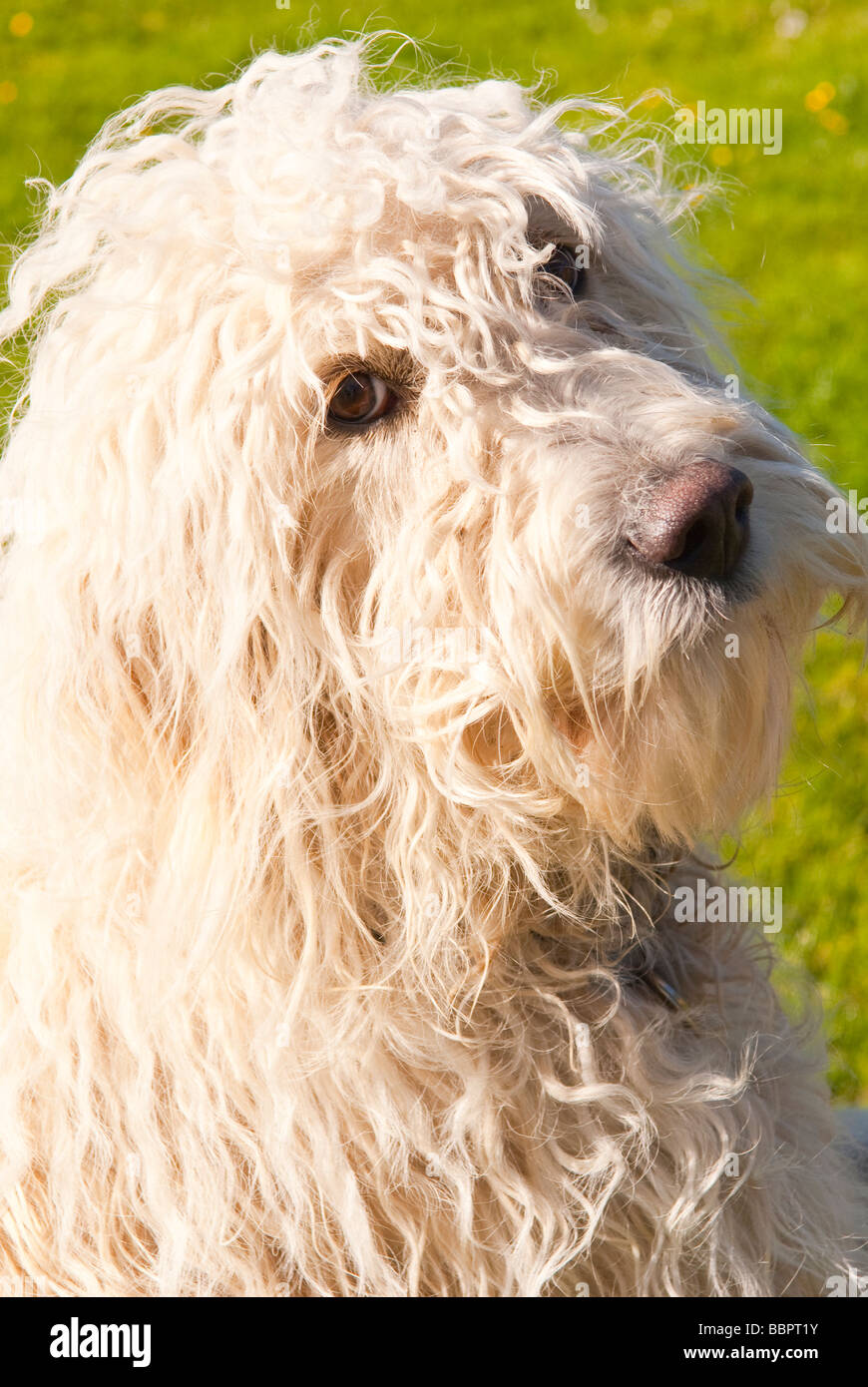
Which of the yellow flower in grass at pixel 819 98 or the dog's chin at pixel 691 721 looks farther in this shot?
the yellow flower in grass at pixel 819 98

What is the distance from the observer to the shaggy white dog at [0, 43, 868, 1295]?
196 centimetres

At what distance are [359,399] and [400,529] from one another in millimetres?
194

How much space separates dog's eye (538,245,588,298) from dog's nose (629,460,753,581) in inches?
A: 19.2

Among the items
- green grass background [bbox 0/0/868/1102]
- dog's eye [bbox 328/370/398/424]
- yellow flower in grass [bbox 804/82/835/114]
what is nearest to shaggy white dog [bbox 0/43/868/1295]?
dog's eye [bbox 328/370/398/424]

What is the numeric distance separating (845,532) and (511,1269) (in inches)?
46.4

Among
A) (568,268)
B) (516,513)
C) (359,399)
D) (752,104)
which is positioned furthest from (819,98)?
(516,513)

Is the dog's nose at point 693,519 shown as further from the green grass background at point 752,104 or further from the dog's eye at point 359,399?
the green grass background at point 752,104

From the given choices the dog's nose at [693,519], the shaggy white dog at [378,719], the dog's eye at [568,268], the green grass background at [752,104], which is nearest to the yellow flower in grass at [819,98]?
the green grass background at [752,104]

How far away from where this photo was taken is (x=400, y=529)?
79.0 inches

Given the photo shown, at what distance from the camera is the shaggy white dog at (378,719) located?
1.96 metres

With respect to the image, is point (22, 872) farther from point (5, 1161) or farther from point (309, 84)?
point (309, 84)

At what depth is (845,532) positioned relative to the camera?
7.00 ft

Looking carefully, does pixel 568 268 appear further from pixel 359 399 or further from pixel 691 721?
pixel 691 721
